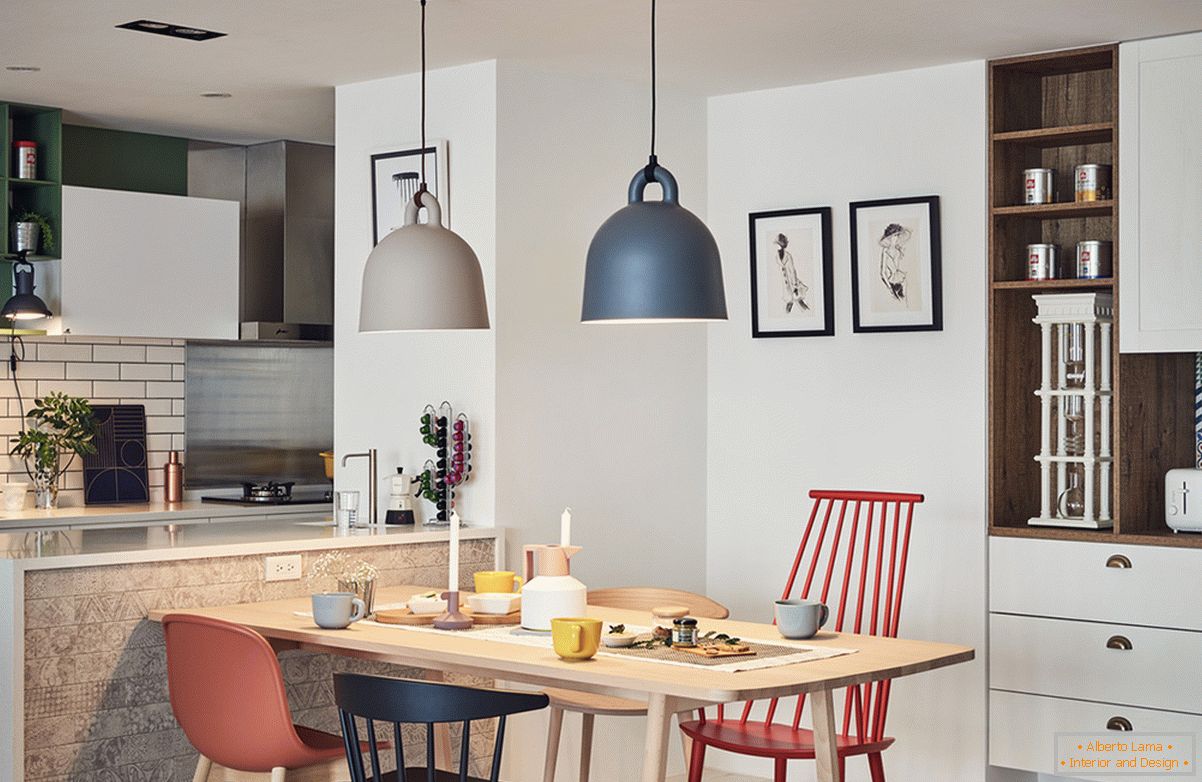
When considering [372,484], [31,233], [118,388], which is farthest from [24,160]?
[372,484]

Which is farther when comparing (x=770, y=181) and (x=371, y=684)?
(x=770, y=181)

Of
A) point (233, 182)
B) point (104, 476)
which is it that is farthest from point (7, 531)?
point (233, 182)

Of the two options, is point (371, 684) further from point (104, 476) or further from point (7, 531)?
point (104, 476)

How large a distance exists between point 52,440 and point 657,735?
3.85 meters

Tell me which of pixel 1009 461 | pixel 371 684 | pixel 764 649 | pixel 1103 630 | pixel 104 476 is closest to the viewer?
pixel 371 684

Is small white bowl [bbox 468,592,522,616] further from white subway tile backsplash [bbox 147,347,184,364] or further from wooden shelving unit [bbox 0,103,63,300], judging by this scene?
white subway tile backsplash [bbox 147,347,184,364]

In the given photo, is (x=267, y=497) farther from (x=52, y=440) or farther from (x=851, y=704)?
(x=851, y=704)

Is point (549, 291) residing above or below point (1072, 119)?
below

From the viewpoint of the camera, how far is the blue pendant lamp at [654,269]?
3.34 m

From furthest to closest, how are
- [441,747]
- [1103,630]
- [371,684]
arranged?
[1103,630] < [441,747] < [371,684]

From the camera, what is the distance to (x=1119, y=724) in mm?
4758

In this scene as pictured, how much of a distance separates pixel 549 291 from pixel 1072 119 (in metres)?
1.83

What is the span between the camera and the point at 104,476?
6.43 meters

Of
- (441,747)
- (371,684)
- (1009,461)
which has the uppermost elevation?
(1009,461)
